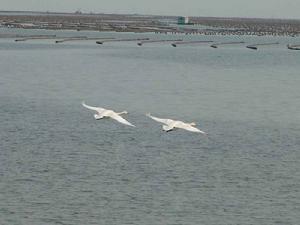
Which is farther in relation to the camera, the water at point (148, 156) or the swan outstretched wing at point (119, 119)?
the swan outstretched wing at point (119, 119)

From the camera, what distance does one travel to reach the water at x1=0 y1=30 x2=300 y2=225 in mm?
40438

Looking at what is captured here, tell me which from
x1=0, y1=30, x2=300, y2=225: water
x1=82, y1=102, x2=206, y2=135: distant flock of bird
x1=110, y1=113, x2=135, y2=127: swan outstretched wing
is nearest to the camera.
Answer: x1=0, y1=30, x2=300, y2=225: water

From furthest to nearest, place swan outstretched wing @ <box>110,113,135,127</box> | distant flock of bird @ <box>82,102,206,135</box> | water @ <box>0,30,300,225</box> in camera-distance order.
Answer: swan outstretched wing @ <box>110,113,135,127</box> → distant flock of bird @ <box>82,102,206,135</box> → water @ <box>0,30,300,225</box>

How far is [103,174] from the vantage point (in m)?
47.2

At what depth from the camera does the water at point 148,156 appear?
4044 cm

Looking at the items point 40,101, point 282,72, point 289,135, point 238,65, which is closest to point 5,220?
point 289,135

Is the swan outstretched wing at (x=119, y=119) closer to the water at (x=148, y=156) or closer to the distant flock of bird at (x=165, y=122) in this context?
the distant flock of bird at (x=165, y=122)

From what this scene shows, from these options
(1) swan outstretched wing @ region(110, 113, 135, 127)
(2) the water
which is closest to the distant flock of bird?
(1) swan outstretched wing @ region(110, 113, 135, 127)

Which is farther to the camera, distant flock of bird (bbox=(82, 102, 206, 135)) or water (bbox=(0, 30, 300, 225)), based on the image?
distant flock of bird (bbox=(82, 102, 206, 135))

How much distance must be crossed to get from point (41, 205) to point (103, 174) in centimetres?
702

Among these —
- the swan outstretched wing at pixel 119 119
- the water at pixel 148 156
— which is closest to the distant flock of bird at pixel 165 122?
the swan outstretched wing at pixel 119 119

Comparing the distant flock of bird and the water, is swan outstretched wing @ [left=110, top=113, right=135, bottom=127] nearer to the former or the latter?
the distant flock of bird

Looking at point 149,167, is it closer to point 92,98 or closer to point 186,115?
point 186,115

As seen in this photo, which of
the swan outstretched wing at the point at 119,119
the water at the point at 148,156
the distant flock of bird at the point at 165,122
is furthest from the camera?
the swan outstretched wing at the point at 119,119
